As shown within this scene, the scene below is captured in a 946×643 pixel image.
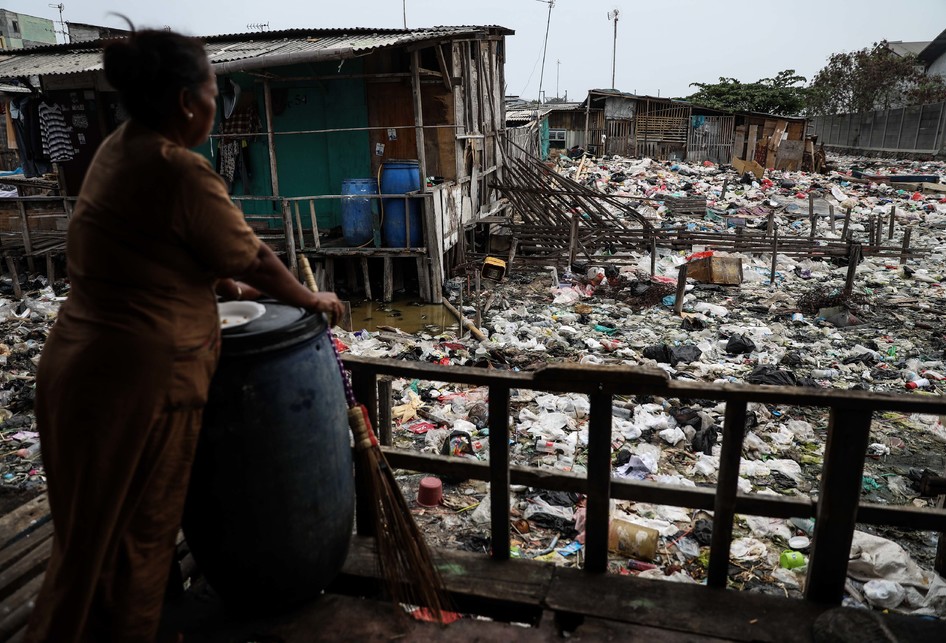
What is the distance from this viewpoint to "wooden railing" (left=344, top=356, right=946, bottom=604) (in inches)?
79.7

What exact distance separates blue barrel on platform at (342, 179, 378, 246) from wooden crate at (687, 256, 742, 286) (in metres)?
5.31

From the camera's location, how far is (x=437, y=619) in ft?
6.97

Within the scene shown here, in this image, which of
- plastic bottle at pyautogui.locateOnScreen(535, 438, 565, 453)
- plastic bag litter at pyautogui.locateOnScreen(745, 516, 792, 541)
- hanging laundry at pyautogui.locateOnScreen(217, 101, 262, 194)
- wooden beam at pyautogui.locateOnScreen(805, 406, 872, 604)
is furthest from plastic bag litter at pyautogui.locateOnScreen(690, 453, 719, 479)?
hanging laundry at pyautogui.locateOnScreen(217, 101, 262, 194)

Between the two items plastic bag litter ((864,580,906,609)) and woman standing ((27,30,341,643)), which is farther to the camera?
plastic bag litter ((864,580,906,609))

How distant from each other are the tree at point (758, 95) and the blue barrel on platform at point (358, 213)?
24.2 metres

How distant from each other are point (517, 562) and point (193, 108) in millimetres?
1929

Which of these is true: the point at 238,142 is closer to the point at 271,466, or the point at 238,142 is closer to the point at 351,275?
the point at 351,275

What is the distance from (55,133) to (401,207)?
6.92 meters

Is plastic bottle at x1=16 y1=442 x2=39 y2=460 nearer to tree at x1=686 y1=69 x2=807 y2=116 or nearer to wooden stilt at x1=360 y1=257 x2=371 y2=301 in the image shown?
wooden stilt at x1=360 y1=257 x2=371 y2=301

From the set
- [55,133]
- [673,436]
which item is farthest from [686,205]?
[55,133]

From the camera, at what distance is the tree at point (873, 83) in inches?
1185

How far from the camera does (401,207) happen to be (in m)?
9.44

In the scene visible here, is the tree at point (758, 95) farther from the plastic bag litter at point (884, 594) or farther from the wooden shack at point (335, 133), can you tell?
the plastic bag litter at point (884, 594)

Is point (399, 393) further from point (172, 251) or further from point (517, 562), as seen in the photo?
point (172, 251)
